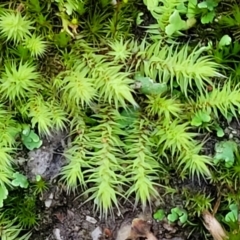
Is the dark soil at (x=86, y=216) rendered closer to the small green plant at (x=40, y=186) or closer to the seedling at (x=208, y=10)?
the small green plant at (x=40, y=186)

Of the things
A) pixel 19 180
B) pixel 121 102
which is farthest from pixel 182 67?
pixel 19 180

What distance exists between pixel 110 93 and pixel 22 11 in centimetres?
44

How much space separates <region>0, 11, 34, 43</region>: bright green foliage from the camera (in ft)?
6.89

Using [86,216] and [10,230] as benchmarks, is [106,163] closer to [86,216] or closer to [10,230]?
[86,216]

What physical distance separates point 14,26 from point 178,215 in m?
0.87

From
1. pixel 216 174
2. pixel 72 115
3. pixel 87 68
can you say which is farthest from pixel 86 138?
pixel 216 174

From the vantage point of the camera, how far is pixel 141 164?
2.03 meters

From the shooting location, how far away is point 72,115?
2100 millimetres

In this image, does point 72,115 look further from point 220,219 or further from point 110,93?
point 220,219

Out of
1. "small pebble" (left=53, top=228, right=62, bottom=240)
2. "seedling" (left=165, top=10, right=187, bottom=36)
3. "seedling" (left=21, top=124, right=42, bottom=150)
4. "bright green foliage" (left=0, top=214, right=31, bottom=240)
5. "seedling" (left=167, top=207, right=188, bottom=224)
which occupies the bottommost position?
"seedling" (left=167, top=207, right=188, bottom=224)

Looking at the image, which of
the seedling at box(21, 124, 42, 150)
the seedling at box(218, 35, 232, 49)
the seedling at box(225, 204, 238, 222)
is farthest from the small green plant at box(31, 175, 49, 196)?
the seedling at box(218, 35, 232, 49)

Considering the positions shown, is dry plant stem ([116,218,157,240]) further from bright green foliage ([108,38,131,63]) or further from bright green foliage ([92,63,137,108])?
bright green foliage ([108,38,131,63])

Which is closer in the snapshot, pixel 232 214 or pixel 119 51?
pixel 232 214

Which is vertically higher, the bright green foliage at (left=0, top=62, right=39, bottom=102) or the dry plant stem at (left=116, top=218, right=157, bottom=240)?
the bright green foliage at (left=0, top=62, right=39, bottom=102)
